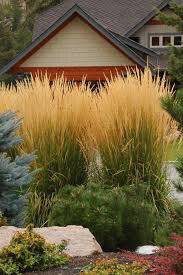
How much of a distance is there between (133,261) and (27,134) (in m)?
3.62

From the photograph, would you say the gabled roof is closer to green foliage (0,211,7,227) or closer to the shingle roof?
the shingle roof

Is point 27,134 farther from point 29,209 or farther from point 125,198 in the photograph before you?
point 125,198

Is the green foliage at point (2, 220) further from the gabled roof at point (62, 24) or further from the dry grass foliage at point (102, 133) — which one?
the gabled roof at point (62, 24)

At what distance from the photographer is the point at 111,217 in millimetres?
7500

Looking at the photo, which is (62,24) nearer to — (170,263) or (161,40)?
(161,40)

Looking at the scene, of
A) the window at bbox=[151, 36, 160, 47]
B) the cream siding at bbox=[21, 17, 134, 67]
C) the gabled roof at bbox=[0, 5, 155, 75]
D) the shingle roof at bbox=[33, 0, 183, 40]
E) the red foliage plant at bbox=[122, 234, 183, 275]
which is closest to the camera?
the red foliage plant at bbox=[122, 234, 183, 275]

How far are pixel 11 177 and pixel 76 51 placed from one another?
2039cm

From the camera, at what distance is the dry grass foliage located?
855 cm

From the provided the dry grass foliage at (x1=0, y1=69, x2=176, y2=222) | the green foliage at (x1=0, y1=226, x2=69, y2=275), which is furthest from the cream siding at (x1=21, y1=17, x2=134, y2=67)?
the green foliage at (x1=0, y1=226, x2=69, y2=275)

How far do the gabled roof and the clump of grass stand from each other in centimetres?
1769

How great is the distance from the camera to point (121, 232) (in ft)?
24.4

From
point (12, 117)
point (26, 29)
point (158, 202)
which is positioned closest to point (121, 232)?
point (158, 202)

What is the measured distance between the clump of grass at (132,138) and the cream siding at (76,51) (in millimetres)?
18607

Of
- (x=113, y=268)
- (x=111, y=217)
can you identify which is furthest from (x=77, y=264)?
(x=111, y=217)
